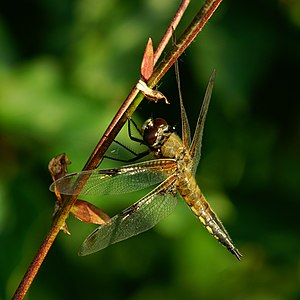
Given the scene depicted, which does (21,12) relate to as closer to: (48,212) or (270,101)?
(48,212)

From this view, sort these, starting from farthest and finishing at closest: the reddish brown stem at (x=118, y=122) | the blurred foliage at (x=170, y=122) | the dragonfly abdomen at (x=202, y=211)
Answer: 1. the blurred foliage at (x=170, y=122)
2. the dragonfly abdomen at (x=202, y=211)
3. the reddish brown stem at (x=118, y=122)

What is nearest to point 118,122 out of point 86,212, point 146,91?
point 146,91

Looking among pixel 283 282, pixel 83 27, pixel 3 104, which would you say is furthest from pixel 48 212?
pixel 283 282

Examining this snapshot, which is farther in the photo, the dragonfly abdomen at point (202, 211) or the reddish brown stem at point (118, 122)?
the dragonfly abdomen at point (202, 211)

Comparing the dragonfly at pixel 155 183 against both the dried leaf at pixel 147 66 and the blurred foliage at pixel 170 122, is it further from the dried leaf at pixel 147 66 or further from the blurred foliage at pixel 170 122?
the blurred foliage at pixel 170 122

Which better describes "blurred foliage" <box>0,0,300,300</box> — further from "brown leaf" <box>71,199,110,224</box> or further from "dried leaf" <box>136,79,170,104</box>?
"dried leaf" <box>136,79,170,104</box>

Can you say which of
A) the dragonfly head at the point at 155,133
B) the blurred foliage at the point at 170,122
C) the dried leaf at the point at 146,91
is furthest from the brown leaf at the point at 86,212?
the blurred foliage at the point at 170,122
